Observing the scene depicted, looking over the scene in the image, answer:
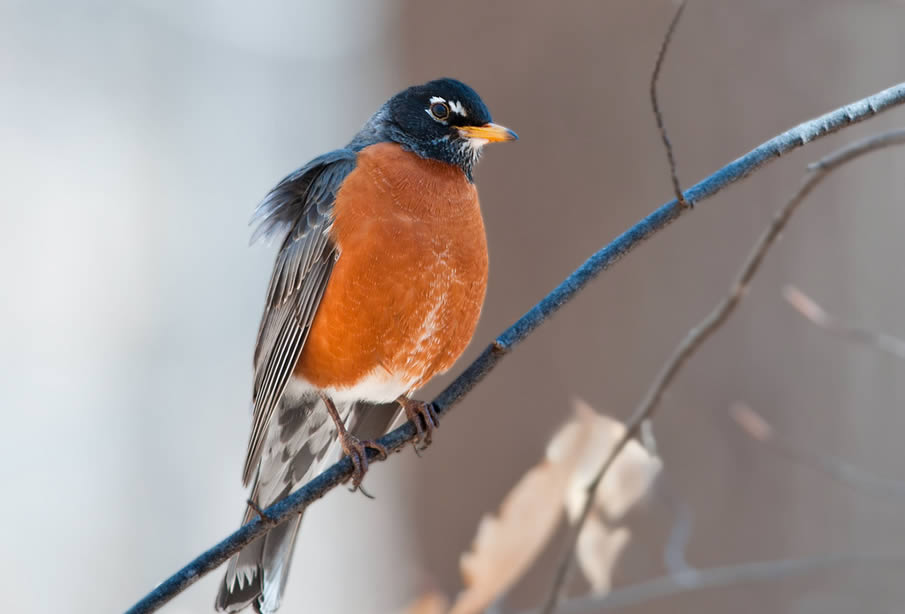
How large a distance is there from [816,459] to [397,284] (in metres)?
1.48

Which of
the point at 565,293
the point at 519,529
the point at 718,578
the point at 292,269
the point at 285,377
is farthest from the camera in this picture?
the point at 292,269

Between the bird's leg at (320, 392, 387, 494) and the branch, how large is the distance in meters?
0.36

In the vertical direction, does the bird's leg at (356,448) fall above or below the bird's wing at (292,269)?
below

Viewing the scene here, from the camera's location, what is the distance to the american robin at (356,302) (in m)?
2.40

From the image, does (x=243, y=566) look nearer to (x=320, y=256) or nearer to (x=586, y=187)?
(x=320, y=256)

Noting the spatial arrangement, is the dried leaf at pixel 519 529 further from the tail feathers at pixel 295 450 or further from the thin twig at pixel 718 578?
the tail feathers at pixel 295 450

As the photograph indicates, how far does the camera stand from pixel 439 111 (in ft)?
9.41

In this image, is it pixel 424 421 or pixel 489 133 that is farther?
pixel 489 133

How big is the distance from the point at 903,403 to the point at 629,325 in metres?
1.04

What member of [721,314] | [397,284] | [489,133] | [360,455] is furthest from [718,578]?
[489,133]

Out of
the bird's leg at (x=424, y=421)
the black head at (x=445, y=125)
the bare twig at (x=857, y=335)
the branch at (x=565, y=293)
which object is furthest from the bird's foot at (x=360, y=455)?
the bare twig at (x=857, y=335)

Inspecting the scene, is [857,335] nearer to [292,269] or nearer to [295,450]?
[292,269]

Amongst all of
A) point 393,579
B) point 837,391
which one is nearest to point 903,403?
point 837,391

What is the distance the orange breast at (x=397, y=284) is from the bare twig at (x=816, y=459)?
0.99 m
